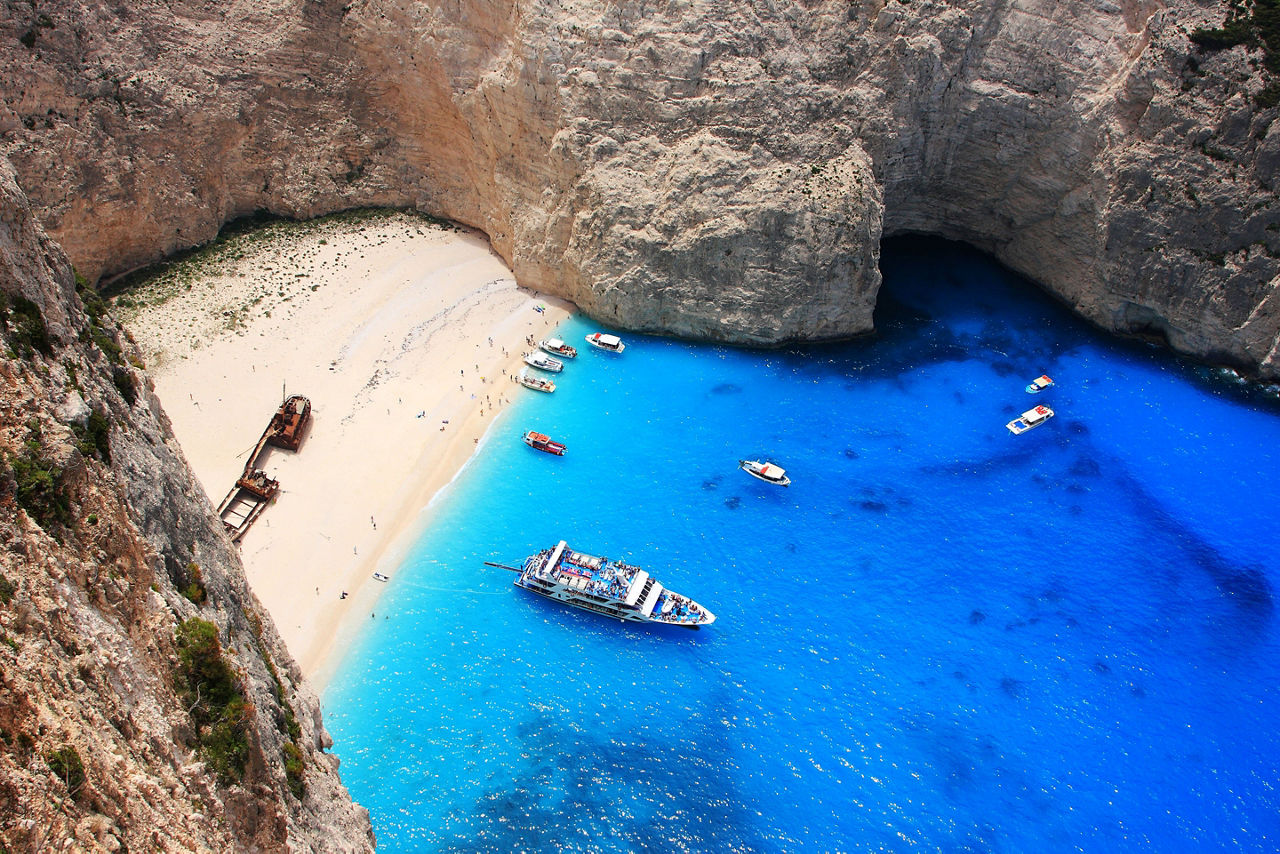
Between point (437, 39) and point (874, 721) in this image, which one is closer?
point (874, 721)

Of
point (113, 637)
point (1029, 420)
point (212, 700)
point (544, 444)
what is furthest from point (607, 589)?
point (1029, 420)

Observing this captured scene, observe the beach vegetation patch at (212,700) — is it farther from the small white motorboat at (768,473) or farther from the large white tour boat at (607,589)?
the small white motorboat at (768,473)

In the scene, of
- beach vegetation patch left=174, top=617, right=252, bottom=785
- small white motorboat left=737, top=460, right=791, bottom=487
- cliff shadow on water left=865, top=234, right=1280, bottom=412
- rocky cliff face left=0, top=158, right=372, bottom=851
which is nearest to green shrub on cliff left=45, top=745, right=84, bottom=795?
rocky cliff face left=0, top=158, right=372, bottom=851

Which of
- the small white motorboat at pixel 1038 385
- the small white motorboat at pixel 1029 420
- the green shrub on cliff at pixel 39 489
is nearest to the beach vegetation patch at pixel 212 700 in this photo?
the green shrub on cliff at pixel 39 489

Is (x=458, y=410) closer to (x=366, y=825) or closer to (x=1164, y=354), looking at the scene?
(x=366, y=825)

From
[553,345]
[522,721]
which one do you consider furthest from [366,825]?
[553,345]

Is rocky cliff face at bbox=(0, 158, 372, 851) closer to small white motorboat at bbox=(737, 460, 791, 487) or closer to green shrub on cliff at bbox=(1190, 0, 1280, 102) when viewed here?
small white motorboat at bbox=(737, 460, 791, 487)

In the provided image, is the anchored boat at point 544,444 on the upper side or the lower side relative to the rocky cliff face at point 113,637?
lower
